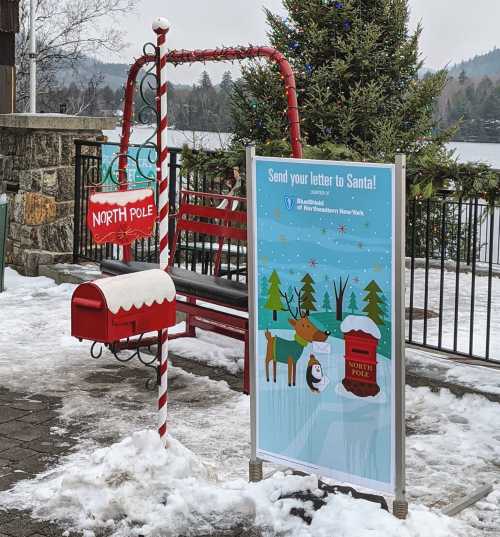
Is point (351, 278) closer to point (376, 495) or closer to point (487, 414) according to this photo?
point (376, 495)

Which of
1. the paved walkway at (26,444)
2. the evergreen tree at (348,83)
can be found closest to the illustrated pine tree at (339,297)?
the paved walkway at (26,444)

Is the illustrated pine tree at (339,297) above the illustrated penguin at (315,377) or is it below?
above

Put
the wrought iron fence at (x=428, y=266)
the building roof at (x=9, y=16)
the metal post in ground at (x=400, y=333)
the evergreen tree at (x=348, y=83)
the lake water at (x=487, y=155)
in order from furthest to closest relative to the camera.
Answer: the building roof at (x=9, y=16) < the evergreen tree at (x=348, y=83) < the wrought iron fence at (x=428, y=266) < the lake water at (x=487, y=155) < the metal post in ground at (x=400, y=333)

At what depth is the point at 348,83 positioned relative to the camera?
39.5ft

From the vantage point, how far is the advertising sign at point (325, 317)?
13.7 ft

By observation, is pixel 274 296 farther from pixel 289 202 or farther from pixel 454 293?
pixel 454 293

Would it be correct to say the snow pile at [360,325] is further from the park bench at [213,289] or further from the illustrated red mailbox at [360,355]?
the park bench at [213,289]

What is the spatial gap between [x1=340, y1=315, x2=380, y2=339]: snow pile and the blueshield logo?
57cm

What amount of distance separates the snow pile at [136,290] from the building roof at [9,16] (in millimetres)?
8150

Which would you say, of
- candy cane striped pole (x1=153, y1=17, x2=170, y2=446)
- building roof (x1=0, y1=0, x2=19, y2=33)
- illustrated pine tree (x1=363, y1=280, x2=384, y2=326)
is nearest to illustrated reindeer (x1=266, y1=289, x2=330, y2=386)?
illustrated pine tree (x1=363, y1=280, x2=384, y2=326)

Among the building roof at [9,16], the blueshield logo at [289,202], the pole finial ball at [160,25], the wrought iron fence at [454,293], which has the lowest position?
the wrought iron fence at [454,293]

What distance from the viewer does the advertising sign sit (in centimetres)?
418

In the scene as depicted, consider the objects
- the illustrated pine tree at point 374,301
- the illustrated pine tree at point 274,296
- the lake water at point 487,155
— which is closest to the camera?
the illustrated pine tree at point 374,301

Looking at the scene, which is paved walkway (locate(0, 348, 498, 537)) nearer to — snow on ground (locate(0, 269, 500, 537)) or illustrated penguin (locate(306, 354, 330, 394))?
snow on ground (locate(0, 269, 500, 537))
